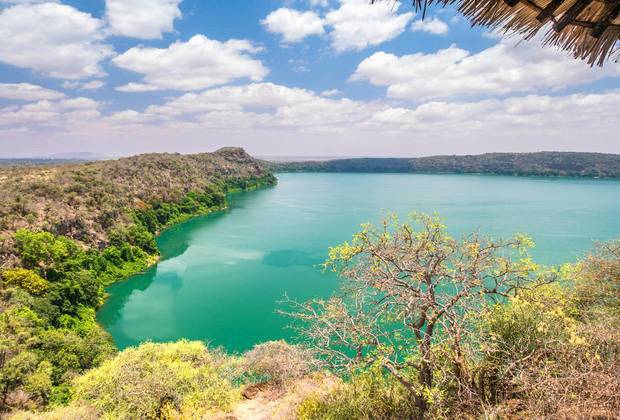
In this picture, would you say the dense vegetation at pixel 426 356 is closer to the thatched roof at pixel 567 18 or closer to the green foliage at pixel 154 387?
the green foliage at pixel 154 387

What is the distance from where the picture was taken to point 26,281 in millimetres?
23875

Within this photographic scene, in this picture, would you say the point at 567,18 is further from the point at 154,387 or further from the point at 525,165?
the point at 525,165

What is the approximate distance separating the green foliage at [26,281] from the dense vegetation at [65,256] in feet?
0.19

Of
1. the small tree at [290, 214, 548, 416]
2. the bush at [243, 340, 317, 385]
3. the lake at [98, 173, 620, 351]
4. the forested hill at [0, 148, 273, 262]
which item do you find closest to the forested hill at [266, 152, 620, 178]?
the lake at [98, 173, 620, 351]

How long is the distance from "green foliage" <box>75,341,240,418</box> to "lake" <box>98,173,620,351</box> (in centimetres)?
793

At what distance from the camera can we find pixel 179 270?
34.8m

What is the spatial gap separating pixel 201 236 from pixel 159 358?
36.9 m

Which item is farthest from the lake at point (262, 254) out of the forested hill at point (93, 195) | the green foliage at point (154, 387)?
the green foliage at point (154, 387)

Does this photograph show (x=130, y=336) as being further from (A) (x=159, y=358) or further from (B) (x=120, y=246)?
(B) (x=120, y=246)

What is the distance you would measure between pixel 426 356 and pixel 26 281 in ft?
92.7

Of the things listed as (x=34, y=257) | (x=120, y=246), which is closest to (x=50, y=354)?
(x=34, y=257)

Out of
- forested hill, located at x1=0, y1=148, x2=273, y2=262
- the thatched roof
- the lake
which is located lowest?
the lake

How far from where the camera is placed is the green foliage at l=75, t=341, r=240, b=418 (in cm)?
1079

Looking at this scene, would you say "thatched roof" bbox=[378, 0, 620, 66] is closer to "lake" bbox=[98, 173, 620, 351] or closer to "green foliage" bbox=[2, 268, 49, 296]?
"lake" bbox=[98, 173, 620, 351]
